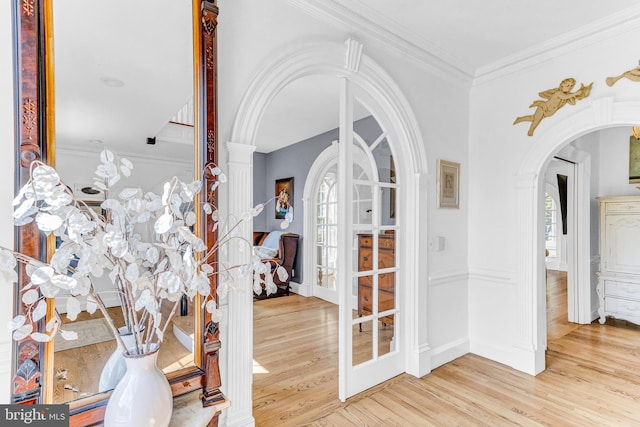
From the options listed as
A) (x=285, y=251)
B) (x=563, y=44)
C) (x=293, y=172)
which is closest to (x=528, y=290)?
(x=563, y=44)

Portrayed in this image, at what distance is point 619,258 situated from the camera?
405 cm

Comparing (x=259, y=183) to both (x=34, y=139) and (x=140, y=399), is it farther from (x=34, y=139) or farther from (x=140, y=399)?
(x=140, y=399)

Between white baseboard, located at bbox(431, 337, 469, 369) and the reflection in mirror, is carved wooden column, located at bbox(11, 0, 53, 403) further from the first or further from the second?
white baseboard, located at bbox(431, 337, 469, 369)

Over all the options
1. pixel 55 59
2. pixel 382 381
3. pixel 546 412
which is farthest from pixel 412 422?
pixel 55 59

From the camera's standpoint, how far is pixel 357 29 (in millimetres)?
2389

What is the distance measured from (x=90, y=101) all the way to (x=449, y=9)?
2.25m

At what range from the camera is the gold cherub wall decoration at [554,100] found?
2.59 meters

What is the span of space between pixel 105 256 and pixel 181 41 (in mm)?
1041

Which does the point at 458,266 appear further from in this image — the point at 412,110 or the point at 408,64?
the point at 408,64

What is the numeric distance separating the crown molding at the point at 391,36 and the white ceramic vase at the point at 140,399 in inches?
82.2

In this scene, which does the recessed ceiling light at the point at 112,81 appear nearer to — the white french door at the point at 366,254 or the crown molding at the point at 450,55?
the crown molding at the point at 450,55

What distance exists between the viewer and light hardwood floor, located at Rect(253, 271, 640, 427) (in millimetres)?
2178

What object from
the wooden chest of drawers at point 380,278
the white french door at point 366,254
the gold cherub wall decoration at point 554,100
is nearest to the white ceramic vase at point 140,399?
the white french door at point 366,254

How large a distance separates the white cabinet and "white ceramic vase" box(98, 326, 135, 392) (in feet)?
16.8
